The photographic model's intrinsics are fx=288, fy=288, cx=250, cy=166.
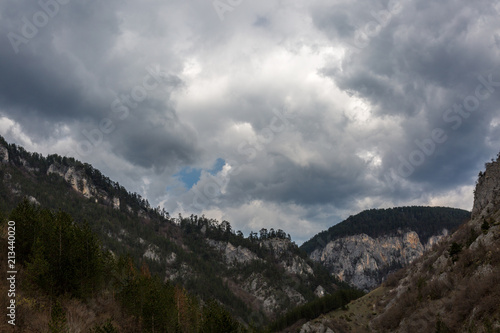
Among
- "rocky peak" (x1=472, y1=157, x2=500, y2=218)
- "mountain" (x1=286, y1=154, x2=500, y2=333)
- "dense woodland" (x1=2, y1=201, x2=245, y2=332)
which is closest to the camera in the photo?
"mountain" (x1=286, y1=154, x2=500, y2=333)

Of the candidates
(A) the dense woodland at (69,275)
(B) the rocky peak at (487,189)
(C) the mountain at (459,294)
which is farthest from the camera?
(B) the rocky peak at (487,189)

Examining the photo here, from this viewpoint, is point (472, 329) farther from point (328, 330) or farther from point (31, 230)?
point (328, 330)

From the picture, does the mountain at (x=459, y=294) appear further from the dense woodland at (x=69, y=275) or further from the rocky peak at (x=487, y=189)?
the dense woodland at (x=69, y=275)

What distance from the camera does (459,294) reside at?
121ft

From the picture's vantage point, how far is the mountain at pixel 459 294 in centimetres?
3144

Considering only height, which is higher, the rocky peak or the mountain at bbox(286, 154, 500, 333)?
the rocky peak

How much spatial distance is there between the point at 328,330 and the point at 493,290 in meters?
69.7

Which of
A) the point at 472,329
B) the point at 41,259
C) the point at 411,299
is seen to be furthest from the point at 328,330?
the point at 41,259

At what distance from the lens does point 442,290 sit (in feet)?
172

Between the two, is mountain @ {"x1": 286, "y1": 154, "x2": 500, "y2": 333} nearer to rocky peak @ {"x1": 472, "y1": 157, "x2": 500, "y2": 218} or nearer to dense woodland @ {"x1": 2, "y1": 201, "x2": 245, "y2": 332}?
rocky peak @ {"x1": 472, "y1": 157, "x2": 500, "y2": 218}

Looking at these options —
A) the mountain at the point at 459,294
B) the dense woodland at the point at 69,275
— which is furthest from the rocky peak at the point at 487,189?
the dense woodland at the point at 69,275

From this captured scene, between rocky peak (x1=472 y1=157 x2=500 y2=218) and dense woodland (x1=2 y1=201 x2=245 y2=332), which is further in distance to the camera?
rocky peak (x1=472 y1=157 x2=500 y2=218)

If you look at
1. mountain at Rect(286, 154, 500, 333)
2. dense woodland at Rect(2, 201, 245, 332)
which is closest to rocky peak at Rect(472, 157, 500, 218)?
mountain at Rect(286, 154, 500, 333)

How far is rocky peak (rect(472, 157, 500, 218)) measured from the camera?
75.6 meters
